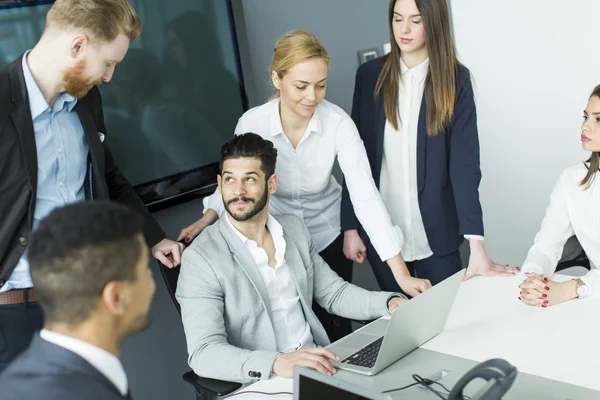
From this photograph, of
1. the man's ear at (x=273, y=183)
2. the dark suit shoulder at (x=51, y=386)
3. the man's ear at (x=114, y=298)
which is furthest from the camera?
the man's ear at (x=273, y=183)

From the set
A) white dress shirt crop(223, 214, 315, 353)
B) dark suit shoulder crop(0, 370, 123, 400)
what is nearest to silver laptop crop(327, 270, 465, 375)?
white dress shirt crop(223, 214, 315, 353)

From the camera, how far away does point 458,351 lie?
71.7 inches

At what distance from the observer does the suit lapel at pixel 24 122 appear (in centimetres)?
178

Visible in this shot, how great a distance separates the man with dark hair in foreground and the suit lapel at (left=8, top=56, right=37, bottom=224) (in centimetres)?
68

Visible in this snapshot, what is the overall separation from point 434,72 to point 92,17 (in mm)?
1176

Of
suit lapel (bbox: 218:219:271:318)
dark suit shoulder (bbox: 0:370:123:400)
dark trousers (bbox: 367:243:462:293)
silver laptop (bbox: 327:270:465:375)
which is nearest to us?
dark suit shoulder (bbox: 0:370:123:400)

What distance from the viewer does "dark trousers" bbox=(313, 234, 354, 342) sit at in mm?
2377

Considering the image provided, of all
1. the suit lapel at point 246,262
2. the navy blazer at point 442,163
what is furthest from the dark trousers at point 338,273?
the suit lapel at point 246,262

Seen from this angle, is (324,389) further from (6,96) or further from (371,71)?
(371,71)

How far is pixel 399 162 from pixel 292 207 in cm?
44

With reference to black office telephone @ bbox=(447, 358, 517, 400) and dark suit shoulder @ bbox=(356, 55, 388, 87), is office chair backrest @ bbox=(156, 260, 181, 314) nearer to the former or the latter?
dark suit shoulder @ bbox=(356, 55, 388, 87)

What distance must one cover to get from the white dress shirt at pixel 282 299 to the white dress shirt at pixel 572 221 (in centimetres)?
82

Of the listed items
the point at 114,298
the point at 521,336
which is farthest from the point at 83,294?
the point at 521,336

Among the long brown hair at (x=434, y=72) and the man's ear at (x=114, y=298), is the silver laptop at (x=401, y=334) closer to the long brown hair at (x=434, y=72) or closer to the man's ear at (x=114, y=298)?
the man's ear at (x=114, y=298)
